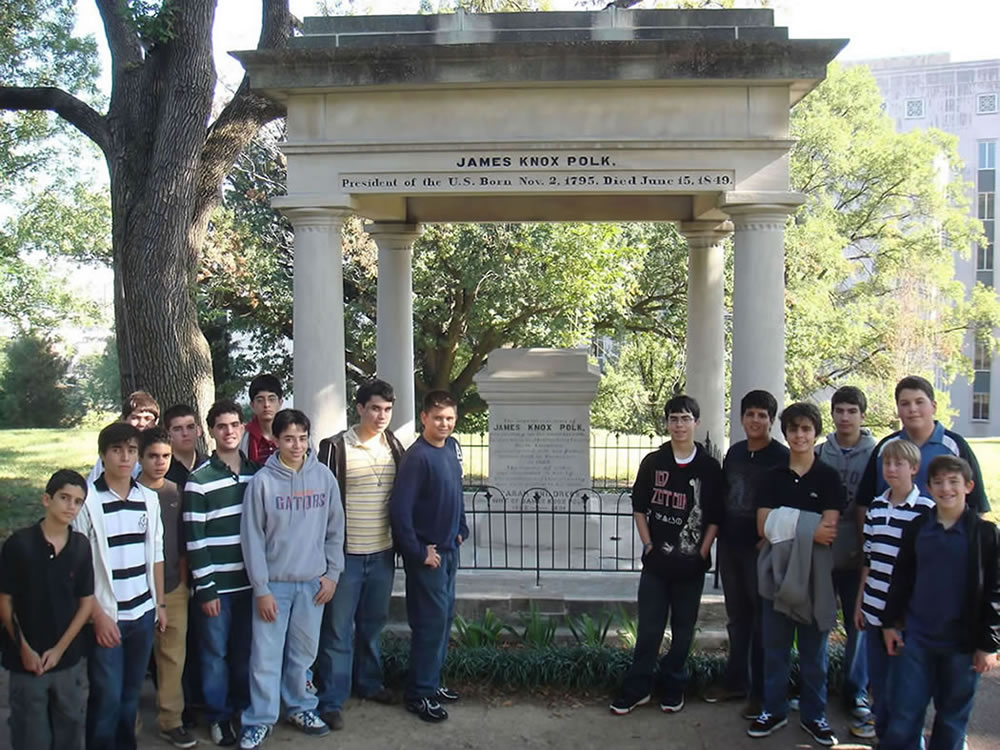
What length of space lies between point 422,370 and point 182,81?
1096 centimetres

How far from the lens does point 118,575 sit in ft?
13.9

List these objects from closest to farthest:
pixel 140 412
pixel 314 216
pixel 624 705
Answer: pixel 624 705 < pixel 140 412 < pixel 314 216

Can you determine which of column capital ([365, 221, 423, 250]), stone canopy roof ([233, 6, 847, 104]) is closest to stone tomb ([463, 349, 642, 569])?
column capital ([365, 221, 423, 250])

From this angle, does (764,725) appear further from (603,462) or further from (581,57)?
(603,462)

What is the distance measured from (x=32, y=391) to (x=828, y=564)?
32.8 m

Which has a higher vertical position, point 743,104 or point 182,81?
point 182,81

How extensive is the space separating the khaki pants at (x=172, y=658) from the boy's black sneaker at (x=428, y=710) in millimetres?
1268

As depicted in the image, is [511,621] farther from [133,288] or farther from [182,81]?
[182,81]

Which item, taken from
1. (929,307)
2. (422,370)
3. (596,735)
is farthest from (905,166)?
(596,735)

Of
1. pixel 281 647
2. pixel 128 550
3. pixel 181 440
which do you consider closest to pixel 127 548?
pixel 128 550

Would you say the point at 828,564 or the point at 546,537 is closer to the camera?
the point at 828,564

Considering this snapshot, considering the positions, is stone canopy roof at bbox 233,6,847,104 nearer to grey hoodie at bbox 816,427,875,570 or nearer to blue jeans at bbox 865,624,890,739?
grey hoodie at bbox 816,427,875,570

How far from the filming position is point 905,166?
2358 centimetres

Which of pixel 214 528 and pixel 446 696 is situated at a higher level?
pixel 214 528
